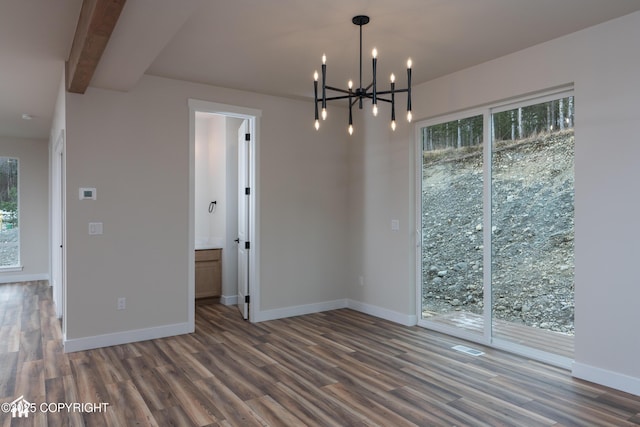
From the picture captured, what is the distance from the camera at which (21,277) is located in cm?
786

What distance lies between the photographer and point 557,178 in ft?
11.7

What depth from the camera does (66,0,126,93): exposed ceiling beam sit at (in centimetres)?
234

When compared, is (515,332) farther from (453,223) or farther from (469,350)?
(453,223)

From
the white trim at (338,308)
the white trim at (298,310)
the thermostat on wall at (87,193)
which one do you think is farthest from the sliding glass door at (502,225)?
the thermostat on wall at (87,193)

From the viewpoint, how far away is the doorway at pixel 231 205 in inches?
180

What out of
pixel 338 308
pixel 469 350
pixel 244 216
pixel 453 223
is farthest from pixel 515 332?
pixel 244 216

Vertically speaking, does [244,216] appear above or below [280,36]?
below

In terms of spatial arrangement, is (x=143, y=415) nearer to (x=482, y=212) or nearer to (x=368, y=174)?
(x=482, y=212)

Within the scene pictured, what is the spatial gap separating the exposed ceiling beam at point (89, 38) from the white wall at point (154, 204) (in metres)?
0.48

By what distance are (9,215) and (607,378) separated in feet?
30.4

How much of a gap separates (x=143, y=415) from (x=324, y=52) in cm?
308

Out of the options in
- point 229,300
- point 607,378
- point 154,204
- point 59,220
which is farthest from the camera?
point 229,300

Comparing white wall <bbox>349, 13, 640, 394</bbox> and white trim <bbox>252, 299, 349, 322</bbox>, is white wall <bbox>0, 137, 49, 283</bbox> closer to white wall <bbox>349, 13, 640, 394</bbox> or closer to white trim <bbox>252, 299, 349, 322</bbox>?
white trim <bbox>252, 299, 349, 322</bbox>

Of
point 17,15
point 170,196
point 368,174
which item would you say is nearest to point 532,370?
point 368,174
